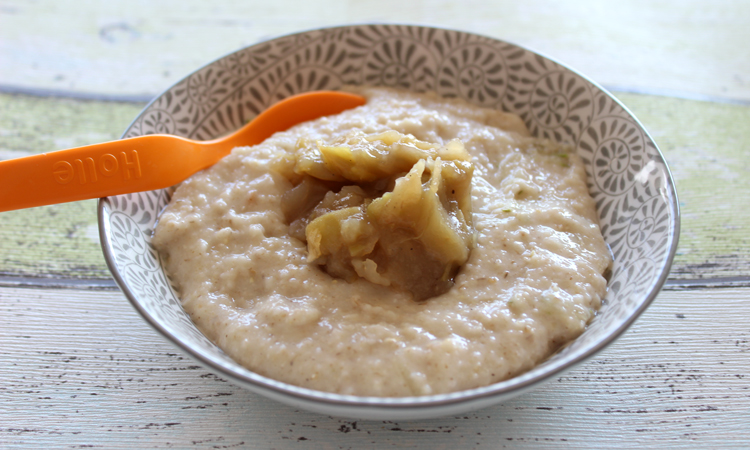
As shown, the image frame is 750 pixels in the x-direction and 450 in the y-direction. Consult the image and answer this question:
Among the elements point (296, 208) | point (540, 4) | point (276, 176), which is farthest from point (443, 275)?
point (540, 4)

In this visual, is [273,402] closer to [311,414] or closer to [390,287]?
[311,414]

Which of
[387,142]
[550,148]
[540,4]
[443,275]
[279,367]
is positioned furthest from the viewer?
[540,4]

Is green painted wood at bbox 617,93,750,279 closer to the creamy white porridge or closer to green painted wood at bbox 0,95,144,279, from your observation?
the creamy white porridge

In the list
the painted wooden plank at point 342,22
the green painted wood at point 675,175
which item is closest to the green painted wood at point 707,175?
the green painted wood at point 675,175

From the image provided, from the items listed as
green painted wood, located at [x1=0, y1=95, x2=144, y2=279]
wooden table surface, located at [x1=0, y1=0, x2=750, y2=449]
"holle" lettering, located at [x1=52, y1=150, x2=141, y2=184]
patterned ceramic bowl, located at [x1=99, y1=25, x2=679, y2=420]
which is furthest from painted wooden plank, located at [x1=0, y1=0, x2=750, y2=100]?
"holle" lettering, located at [x1=52, y1=150, x2=141, y2=184]

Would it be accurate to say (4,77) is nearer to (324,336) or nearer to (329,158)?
(329,158)

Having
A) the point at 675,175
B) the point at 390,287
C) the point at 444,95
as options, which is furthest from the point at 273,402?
the point at 675,175

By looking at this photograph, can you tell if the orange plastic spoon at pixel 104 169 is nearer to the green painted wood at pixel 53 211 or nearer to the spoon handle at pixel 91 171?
the spoon handle at pixel 91 171
